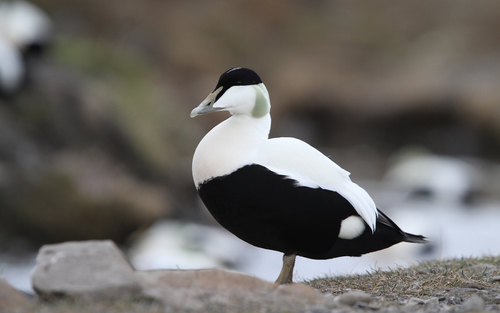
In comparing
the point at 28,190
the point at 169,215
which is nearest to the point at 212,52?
the point at 169,215

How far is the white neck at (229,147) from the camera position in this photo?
3158 mm

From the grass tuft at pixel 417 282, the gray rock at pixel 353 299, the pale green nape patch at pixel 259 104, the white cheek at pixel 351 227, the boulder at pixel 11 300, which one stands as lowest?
the boulder at pixel 11 300

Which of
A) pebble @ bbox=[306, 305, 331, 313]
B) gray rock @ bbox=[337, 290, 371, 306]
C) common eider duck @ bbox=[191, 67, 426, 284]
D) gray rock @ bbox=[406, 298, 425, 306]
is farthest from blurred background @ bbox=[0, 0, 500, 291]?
pebble @ bbox=[306, 305, 331, 313]

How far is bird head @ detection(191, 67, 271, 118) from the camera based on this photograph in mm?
3273

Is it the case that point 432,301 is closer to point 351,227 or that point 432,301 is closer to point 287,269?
point 351,227

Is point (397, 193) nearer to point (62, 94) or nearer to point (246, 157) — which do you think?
point (62, 94)

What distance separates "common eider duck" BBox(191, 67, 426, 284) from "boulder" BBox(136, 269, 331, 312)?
41 cm

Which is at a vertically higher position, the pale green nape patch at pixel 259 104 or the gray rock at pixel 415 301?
the pale green nape patch at pixel 259 104

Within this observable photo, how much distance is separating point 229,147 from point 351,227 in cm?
83

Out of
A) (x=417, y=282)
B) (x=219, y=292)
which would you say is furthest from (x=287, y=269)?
(x=417, y=282)

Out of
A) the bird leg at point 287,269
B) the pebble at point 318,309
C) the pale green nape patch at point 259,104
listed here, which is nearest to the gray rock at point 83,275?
the pebble at point 318,309

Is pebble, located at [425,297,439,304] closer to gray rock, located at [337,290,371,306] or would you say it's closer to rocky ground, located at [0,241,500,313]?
rocky ground, located at [0,241,500,313]

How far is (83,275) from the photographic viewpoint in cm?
263

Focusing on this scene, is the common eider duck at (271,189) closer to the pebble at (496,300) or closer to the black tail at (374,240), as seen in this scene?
the black tail at (374,240)
